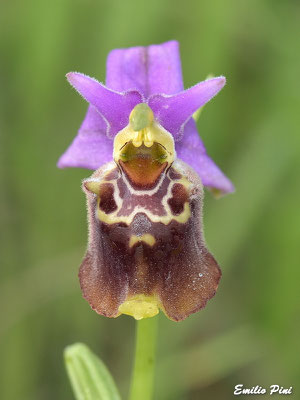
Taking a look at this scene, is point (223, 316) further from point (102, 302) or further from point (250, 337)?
point (102, 302)

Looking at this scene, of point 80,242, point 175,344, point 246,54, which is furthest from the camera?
point 246,54

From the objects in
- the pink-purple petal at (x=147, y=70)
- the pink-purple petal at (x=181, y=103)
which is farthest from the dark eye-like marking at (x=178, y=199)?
the pink-purple petal at (x=147, y=70)

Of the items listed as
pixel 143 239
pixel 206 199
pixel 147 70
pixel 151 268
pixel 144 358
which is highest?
pixel 147 70

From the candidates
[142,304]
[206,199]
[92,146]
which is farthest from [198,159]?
[206,199]

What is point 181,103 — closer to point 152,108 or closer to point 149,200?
point 152,108

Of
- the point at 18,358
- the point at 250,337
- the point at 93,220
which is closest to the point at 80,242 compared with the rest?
the point at 18,358

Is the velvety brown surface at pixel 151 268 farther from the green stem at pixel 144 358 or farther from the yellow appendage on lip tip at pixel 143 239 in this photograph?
the green stem at pixel 144 358

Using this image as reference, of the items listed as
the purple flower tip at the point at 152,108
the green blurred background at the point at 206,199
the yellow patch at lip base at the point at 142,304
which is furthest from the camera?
the green blurred background at the point at 206,199
